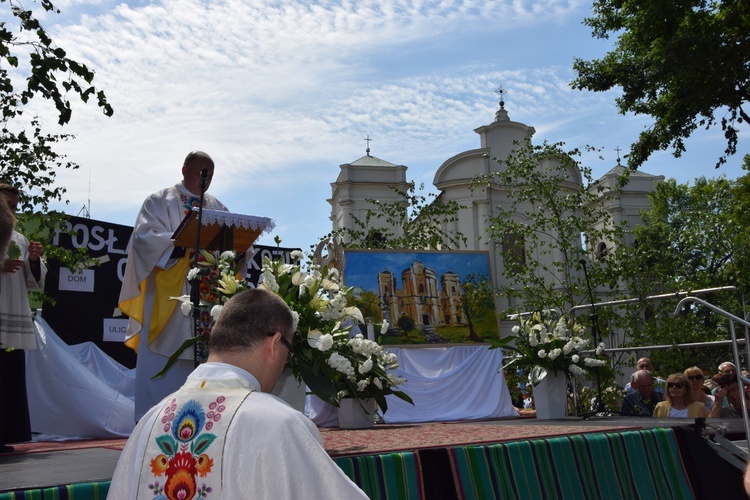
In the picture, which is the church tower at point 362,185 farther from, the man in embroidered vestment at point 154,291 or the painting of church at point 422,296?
the man in embroidered vestment at point 154,291

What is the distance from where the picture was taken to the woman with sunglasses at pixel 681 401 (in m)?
7.30

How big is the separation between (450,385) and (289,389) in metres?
A: 5.66

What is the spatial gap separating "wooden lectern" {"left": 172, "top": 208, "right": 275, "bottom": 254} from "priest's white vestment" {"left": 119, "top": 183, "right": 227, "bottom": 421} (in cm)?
27

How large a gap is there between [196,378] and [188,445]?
0.19m

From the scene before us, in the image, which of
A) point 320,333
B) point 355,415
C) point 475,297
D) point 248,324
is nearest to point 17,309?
point 320,333

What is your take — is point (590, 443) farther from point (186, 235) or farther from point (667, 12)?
point (667, 12)

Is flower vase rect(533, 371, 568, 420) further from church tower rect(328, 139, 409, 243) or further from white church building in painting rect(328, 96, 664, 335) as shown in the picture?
church tower rect(328, 139, 409, 243)

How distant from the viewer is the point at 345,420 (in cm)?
652

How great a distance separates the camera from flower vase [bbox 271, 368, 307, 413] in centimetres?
437

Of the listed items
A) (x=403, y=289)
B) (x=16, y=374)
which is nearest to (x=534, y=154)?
(x=403, y=289)

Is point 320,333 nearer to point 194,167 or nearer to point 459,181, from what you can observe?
point 194,167

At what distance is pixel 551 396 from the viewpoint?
23.7ft

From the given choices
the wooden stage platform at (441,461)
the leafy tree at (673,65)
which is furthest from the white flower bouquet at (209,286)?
the leafy tree at (673,65)

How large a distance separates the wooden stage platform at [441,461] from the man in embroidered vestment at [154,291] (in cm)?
115
